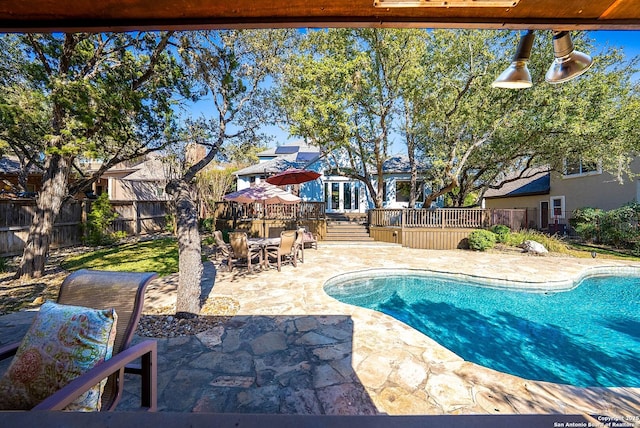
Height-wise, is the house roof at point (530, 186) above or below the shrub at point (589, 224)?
above

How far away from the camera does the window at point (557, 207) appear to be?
56.9 ft

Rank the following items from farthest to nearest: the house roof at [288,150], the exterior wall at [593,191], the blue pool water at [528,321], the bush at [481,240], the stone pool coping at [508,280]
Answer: the house roof at [288,150] → the exterior wall at [593,191] → the bush at [481,240] → the stone pool coping at [508,280] → the blue pool water at [528,321]

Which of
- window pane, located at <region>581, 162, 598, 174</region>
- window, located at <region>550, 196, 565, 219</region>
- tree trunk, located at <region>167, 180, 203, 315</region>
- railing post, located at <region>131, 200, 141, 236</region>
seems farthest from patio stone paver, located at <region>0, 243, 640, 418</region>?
window, located at <region>550, 196, 565, 219</region>

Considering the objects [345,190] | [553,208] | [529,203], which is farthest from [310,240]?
[529,203]

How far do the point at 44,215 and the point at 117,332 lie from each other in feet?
24.5

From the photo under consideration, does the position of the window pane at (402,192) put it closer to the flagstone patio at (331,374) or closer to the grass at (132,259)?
the grass at (132,259)

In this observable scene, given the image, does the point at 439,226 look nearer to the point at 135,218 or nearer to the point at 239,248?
the point at 239,248

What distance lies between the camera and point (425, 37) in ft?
37.4

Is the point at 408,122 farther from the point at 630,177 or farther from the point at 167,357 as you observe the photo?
the point at 167,357

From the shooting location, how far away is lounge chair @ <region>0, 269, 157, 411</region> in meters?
1.84

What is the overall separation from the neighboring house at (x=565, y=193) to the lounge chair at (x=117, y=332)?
1893 cm

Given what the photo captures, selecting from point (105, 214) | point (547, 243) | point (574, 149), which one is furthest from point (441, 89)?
point (105, 214)

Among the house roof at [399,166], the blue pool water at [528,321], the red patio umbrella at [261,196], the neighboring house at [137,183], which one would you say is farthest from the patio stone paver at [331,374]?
the neighboring house at [137,183]

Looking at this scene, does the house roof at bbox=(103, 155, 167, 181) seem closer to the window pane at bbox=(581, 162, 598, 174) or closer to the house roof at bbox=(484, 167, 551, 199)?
the house roof at bbox=(484, 167, 551, 199)
